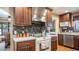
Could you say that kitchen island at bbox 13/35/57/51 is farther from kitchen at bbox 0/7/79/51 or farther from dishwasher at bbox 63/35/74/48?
dishwasher at bbox 63/35/74/48

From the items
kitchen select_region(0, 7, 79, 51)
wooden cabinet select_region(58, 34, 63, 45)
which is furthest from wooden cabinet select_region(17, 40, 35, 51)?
wooden cabinet select_region(58, 34, 63, 45)

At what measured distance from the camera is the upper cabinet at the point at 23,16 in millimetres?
1561

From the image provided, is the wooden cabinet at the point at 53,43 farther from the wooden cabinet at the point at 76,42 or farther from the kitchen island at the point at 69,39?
the wooden cabinet at the point at 76,42

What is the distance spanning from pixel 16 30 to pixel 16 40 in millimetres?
164

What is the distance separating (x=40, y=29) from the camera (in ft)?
5.31

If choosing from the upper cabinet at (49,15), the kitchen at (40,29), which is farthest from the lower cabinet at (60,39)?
the upper cabinet at (49,15)

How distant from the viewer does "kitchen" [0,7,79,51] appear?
60.6 inches

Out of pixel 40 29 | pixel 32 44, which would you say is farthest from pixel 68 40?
pixel 32 44

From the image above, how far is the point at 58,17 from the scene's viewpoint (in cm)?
160

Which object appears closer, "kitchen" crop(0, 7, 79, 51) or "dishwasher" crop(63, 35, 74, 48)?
"kitchen" crop(0, 7, 79, 51)
